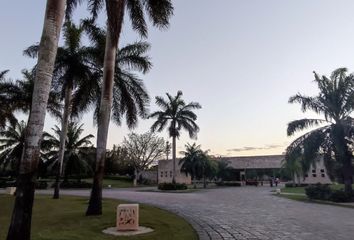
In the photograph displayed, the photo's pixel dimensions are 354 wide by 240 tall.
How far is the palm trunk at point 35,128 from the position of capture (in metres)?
7.35

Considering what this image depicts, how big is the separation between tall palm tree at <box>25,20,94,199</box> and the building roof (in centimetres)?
4487

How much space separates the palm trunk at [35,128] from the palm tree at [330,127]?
755 inches

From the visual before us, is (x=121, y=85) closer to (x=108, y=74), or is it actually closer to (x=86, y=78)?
(x=86, y=78)

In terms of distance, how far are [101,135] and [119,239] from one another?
6.21m

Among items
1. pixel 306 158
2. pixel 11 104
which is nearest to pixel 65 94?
pixel 11 104

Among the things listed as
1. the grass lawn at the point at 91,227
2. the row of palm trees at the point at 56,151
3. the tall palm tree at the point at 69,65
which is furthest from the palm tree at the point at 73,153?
the grass lawn at the point at 91,227

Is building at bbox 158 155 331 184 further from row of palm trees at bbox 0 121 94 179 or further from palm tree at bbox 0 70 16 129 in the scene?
palm tree at bbox 0 70 16 129

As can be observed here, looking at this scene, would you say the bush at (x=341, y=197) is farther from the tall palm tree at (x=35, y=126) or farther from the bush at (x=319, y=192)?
the tall palm tree at (x=35, y=126)

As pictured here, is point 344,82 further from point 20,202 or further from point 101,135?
point 20,202

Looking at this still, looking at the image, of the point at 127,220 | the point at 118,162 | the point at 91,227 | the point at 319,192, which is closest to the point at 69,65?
the point at 91,227

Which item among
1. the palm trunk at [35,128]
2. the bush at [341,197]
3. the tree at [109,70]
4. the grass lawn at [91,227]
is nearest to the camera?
the palm trunk at [35,128]

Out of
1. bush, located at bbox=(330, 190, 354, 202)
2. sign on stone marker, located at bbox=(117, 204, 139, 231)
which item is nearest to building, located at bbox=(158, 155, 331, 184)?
bush, located at bbox=(330, 190, 354, 202)

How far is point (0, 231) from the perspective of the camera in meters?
11.1

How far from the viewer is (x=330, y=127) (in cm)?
2320
